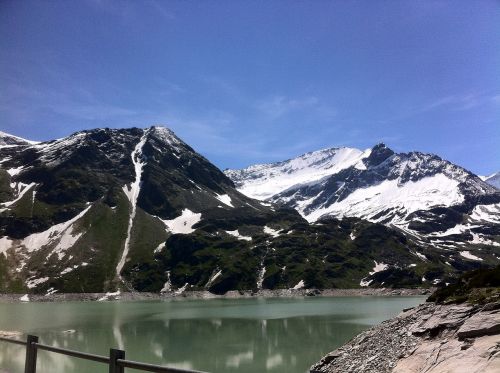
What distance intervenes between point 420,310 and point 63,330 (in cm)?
6768

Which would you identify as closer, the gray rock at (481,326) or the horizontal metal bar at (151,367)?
the horizontal metal bar at (151,367)

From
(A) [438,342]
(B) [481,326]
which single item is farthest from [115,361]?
(A) [438,342]

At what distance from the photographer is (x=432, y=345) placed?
31969 millimetres

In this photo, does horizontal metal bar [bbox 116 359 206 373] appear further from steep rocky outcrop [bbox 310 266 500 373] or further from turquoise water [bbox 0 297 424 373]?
turquoise water [bbox 0 297 424 373]

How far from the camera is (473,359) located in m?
25.1

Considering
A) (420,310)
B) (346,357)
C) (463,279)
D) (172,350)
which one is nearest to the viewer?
(346,357)

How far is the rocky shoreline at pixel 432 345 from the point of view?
84.9 ft

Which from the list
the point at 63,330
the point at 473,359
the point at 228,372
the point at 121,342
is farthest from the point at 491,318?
the point at 63,330

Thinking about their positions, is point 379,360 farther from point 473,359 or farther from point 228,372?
point 228,372

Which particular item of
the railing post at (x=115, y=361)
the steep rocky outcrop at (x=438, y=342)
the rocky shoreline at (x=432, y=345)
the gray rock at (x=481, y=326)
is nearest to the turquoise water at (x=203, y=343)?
the rocky shoreline at (x=432, y=345)

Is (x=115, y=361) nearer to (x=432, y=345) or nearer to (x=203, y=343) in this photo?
(x=432, y=345)

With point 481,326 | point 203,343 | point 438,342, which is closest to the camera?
point 481,326

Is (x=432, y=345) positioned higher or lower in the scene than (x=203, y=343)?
higher

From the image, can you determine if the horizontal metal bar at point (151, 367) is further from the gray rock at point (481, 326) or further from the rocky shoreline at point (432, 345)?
the gray rock at point (481, 326)
